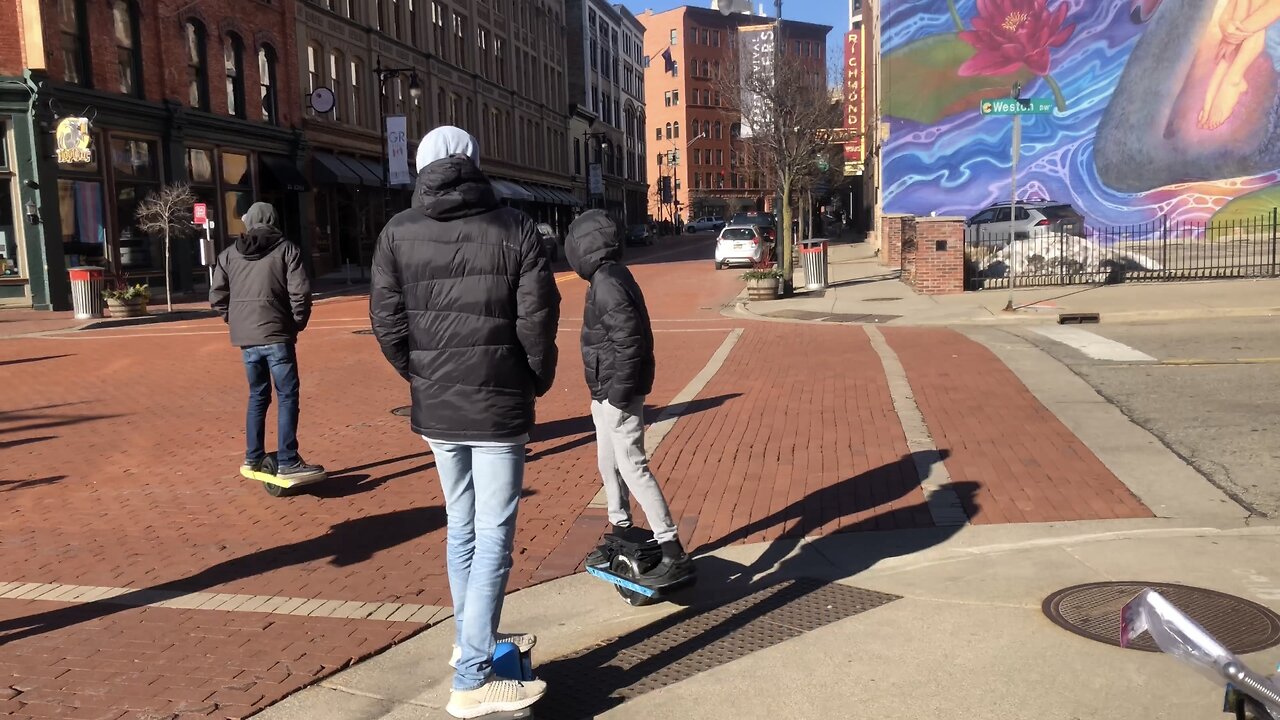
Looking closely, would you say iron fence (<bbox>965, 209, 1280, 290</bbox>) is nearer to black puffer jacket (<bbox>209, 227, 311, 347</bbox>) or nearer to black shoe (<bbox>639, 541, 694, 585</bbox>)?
black puffer jacket (<bbox>209, 227, 311, 347</bbox>)

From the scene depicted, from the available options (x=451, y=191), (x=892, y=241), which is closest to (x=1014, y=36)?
(x=892, y=241)

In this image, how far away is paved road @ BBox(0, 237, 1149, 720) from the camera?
165 inches

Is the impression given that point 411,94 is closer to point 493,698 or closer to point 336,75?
point 336,75

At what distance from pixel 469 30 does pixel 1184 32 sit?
101 feet

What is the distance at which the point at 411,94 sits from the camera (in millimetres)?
37344

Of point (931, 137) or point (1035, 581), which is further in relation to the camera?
point (931, 137)

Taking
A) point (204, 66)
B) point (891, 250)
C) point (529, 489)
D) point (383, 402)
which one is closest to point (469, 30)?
point (204, 66)

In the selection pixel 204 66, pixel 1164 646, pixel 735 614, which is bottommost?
pixel 735 614

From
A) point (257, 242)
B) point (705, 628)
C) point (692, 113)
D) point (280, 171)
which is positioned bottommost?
point (705, 628)

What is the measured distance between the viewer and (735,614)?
445 centimetres

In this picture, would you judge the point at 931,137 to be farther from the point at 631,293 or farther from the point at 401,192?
the point at 631,293

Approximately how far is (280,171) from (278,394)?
26.9m

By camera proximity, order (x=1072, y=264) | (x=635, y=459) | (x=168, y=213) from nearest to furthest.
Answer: (x=635, y=459), (x=1072, y=264), (x=168, y=213)

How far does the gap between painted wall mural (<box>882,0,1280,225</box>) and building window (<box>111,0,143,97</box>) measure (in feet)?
77.5
